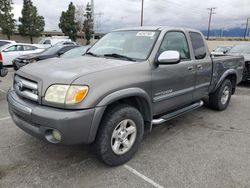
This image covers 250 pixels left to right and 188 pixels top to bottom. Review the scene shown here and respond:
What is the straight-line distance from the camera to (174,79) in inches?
141

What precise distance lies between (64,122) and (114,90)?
0.69 m

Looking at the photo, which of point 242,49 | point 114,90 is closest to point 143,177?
point 114,90

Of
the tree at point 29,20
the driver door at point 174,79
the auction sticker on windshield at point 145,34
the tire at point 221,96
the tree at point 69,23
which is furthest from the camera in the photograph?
the tree at point 69,23

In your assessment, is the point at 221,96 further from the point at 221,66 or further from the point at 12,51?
the point at 12,51

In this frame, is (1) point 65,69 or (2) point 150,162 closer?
(1) point 65,69

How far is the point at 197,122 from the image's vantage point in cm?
472

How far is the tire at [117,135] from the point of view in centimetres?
272

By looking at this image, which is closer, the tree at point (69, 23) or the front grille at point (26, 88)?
the front grille at point (26, 88)

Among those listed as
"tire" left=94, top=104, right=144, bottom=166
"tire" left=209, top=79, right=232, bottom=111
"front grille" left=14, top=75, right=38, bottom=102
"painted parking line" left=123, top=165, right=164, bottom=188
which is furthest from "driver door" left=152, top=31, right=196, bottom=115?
"front grille" left=14, top=75, right=38, bottom=102

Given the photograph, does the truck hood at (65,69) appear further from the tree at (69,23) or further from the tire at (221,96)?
the tree at (69,23)

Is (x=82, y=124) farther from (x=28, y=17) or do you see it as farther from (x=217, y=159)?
(x=28, y=17)

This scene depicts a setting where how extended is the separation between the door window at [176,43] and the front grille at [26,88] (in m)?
1.89

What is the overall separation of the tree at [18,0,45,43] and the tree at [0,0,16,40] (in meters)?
3.25

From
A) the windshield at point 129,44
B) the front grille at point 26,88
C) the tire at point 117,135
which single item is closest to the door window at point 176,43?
the windshield at point 129,44
